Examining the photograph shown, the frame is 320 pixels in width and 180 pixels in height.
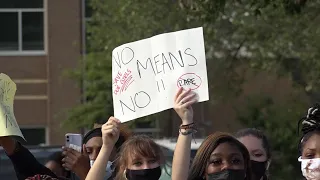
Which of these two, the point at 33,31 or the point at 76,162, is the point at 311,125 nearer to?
the point at 76,162

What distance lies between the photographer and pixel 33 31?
68.1 ft

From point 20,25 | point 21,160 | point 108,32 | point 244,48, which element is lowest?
point 21,160

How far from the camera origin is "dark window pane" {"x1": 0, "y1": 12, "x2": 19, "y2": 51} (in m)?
20.7

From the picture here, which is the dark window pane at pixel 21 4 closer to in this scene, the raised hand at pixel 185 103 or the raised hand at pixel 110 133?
the raised hand at pixel 110 133

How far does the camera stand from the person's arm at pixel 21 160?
507 centimetres

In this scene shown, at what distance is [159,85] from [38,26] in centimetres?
1633

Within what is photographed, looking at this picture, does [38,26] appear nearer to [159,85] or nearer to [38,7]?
[38,7]

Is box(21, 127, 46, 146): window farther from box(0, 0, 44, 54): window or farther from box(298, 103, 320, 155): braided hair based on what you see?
box(298, 103, 320, 155): braided hair

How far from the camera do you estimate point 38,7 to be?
20.6 m

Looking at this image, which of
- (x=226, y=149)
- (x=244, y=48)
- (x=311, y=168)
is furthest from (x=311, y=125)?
(x=244, y=48)

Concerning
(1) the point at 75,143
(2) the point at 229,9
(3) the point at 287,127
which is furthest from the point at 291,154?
(1) the point at 75,143

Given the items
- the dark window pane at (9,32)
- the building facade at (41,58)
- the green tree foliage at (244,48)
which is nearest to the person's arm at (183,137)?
the green tree foliage at (244,48)

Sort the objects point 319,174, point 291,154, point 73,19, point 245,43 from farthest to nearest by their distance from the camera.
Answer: point 73,19, point 245,43, point 291,154, point 319,174

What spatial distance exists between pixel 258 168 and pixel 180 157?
3.52ft
